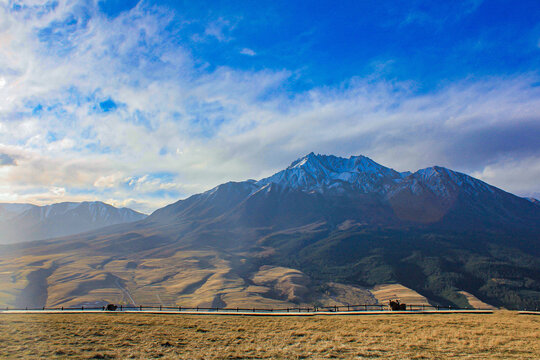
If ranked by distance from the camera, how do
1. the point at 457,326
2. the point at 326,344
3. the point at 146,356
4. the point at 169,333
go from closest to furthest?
the point at 146,356, the point at 326,344, the point at 169,333, the point at 457,326

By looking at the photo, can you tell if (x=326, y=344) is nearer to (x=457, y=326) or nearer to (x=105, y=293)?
(x=457, y=326)

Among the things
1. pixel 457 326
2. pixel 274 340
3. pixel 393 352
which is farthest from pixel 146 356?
pixel 457 326

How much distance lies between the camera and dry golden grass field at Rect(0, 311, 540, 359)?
824 inches

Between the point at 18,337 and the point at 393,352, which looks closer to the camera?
the point at 393,352

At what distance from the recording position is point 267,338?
2578 cm

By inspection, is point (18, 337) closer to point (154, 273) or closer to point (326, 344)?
point (326, 344)

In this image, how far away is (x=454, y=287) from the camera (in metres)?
190

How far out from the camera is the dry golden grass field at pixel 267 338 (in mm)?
20922

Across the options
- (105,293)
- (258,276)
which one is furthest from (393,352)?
(258,276)

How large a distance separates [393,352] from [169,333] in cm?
1897

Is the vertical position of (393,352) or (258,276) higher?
(393,352)

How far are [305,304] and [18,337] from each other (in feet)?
449

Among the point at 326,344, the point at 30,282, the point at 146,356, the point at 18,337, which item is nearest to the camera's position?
the point at 146,356

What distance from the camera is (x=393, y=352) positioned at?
21016 mm
